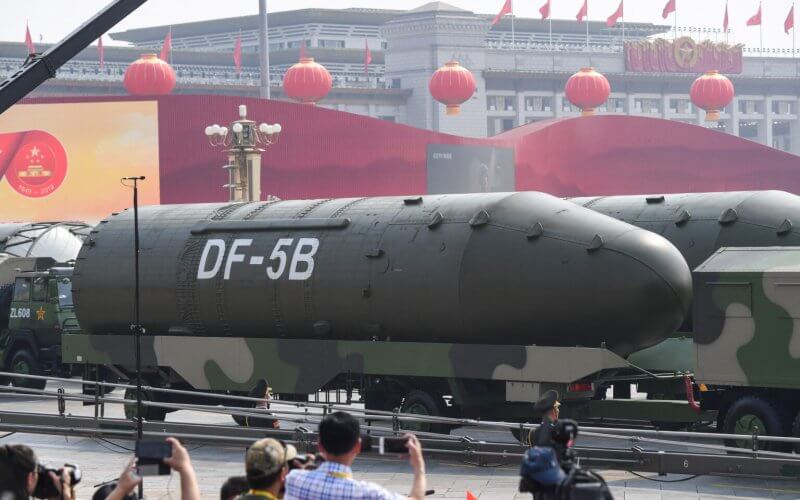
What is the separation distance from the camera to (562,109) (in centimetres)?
13550

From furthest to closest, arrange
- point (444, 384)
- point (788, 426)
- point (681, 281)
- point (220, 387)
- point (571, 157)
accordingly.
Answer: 1. point (571, 157)
2. point (220, 387)
3. point (444, 384)
4. point (681, 281)
5. point (788, 426)

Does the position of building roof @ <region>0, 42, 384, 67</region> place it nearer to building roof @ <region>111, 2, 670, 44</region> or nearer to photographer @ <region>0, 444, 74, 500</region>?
building roof @ <region>111, 2, 670, 44</region>

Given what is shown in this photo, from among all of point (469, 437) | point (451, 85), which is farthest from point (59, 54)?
point (451, 85)

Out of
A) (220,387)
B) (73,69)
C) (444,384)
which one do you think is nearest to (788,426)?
(444,384)

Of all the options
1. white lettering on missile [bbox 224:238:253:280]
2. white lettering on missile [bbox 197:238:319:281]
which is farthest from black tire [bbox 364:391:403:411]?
white lettering on missile [bbox 224:238:253:280]

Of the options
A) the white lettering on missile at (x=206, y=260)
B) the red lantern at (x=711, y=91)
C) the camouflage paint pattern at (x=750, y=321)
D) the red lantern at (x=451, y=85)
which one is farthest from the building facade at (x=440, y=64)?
the camouflage paint pattern at (x=750, y=321)

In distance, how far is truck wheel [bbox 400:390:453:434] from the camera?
2305 cm

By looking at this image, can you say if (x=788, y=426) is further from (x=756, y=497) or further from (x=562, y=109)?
(x=562, y=109)

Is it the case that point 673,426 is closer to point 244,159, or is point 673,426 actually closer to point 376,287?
point 376,287

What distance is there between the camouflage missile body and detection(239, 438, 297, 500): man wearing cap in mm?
13271

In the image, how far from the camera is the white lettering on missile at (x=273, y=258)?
24.7 metres

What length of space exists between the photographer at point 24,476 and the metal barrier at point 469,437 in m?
9.61

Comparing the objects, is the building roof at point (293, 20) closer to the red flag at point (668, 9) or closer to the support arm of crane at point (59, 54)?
the red flag at point (668, 9)

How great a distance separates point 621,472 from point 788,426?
7.84 feet
